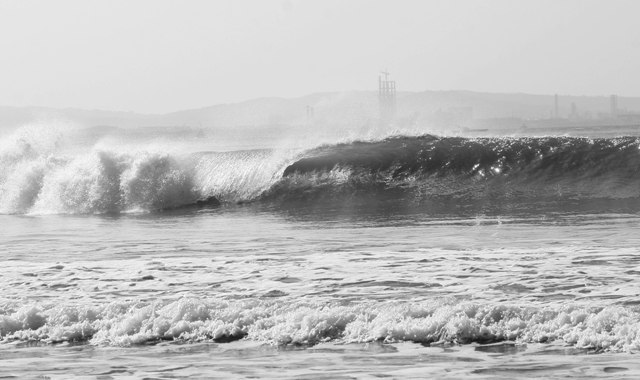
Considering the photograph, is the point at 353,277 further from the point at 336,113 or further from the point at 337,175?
the point at 336,113

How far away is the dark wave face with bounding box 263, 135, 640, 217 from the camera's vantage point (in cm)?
2222

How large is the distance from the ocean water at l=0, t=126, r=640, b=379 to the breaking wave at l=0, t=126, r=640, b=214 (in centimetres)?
10

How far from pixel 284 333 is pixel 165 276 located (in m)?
3.39

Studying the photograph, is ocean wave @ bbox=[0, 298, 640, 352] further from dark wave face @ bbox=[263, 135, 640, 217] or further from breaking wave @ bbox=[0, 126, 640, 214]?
breaking wave @ bbox=[0, 126, 640, 214]

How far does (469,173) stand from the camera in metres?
25.0

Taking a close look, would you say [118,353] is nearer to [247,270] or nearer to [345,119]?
[247,270]

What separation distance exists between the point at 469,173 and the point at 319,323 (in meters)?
16.3

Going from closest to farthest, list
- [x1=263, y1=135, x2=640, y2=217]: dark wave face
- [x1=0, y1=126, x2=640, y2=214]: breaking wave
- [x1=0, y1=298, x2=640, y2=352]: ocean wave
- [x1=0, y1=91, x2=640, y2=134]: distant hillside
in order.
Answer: [x1=0, y1=298, x2=640, y2=352]: ocean wave, [x1=263, y1=135, x2=640, y2=217]: dark wave face, [x1=0, y1=126, x2=640, y2=214]: breaking wave, [x1=0, y1=91, x2=640, y2=134]: distant hillside

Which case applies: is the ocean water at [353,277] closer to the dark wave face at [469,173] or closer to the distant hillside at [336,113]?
the dark wave face at [469,173]

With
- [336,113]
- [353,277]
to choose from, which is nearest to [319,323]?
[353,277]

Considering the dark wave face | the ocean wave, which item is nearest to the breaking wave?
the dark wave face

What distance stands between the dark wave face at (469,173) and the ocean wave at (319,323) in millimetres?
11509

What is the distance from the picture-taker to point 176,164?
27.8 m

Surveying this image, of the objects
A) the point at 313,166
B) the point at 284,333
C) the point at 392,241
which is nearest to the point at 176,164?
the point at 313,166
